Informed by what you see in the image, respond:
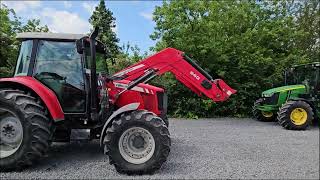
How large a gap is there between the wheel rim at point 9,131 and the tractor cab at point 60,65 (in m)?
0.73

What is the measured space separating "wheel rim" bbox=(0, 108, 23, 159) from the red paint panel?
1.58 feet

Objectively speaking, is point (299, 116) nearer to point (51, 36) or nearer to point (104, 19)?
point (51, 36)

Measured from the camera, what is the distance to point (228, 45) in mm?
14523

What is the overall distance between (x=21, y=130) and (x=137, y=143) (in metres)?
1.75

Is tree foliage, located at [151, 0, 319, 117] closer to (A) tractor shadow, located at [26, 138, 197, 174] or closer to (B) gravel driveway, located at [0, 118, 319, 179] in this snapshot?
(B) gravel driveway, located at [0, 118, 319, 179]

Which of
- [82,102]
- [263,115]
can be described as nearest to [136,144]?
[82,102]

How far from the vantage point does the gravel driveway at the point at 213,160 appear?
5.44 metres

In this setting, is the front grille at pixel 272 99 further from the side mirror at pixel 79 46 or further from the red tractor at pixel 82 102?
the side mirror at pixel 79 46

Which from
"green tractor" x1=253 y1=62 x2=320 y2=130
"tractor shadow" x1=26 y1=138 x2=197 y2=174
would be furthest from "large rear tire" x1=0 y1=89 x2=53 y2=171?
"green tractor" x1=253 y1=62 x2=320 y2=130

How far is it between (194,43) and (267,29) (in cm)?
320

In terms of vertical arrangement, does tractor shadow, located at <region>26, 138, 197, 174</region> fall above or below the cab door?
below

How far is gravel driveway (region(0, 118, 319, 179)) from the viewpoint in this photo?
214 inches

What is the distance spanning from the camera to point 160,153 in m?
5.53

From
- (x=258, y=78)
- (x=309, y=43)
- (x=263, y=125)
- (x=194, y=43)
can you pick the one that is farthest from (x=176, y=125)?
(x=309, y=43)
